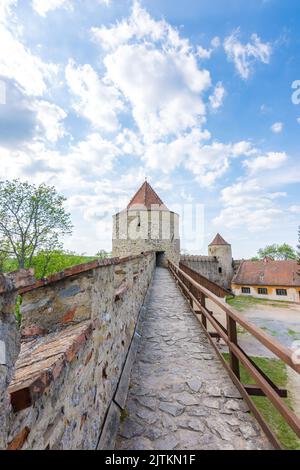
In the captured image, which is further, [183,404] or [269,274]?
[269,274]

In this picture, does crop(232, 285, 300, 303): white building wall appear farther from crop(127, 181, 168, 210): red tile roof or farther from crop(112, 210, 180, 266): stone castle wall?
crop(127, 181, 168, 210): red tile roof

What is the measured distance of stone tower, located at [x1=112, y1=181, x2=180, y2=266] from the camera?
770 inches

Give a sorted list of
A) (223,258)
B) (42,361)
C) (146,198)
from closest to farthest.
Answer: (42,361), (146,198), (223,258)

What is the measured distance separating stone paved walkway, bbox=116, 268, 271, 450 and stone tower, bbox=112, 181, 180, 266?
51.2 feet

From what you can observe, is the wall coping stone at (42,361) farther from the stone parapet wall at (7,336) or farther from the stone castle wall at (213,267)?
the stone castle wall at (213,267)

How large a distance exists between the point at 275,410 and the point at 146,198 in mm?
16571

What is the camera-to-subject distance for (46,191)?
53.2ft

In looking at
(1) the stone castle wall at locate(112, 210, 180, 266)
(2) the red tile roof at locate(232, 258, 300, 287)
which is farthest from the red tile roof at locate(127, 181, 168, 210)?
(2) the red tile roof at locate(232, 258, 300, 287)

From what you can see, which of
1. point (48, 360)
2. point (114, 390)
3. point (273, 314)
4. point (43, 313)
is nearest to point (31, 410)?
point (48, 360)

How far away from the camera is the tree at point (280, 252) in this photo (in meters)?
47.3

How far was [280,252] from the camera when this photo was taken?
48.8 metres

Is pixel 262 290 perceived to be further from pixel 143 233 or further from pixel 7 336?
pixel 7 336

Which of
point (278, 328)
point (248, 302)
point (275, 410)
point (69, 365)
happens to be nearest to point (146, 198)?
point (278, 328)
